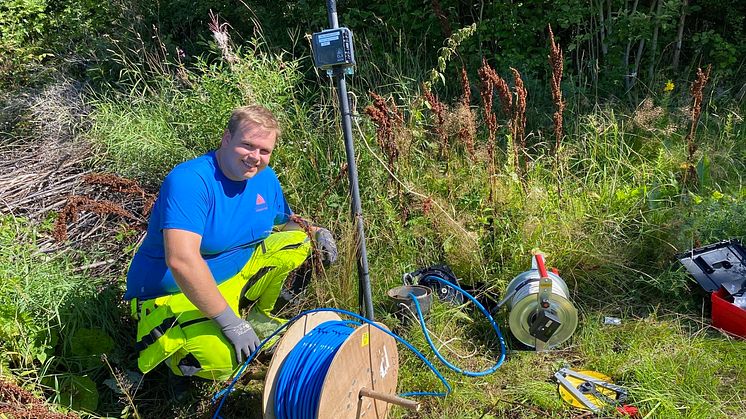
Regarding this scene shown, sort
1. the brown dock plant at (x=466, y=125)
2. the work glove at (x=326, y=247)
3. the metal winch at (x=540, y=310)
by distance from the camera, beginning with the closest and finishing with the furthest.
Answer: the metal winch at (x=540, y=310), the work glove at (x=326, y=247), the brown dock plant at (x=466, y=125)

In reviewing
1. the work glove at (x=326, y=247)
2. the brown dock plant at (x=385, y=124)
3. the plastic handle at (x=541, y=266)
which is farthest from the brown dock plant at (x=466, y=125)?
the work glove at (x=326, y=247)

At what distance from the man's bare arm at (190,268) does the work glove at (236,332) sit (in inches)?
2.7

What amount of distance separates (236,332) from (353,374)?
0.67m

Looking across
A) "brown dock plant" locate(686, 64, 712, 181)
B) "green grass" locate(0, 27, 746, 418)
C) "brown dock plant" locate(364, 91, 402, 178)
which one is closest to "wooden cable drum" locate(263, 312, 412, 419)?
"green grass" locate(0, 27, 746, 418)

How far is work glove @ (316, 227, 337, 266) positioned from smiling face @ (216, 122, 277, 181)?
71cm

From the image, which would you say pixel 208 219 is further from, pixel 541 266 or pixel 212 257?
pixel 541 266

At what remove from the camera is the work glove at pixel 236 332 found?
292 centimetres

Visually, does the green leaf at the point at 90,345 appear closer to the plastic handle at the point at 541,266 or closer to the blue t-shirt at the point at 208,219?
the blue t-shirt at the point at 208,219

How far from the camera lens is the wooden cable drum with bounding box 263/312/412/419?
249 cm

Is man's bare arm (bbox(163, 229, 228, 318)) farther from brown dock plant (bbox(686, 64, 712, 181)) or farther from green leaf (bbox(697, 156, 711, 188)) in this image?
green leaf (bbox(697, 156, 711, 188))

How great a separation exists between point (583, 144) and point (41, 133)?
17.2 ft

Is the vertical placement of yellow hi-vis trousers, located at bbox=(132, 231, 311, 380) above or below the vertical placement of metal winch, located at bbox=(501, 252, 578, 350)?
above

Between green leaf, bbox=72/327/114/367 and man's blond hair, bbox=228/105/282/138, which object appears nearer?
man's blond hair, bbox=228/105/282/138

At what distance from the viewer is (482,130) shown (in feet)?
18.5
